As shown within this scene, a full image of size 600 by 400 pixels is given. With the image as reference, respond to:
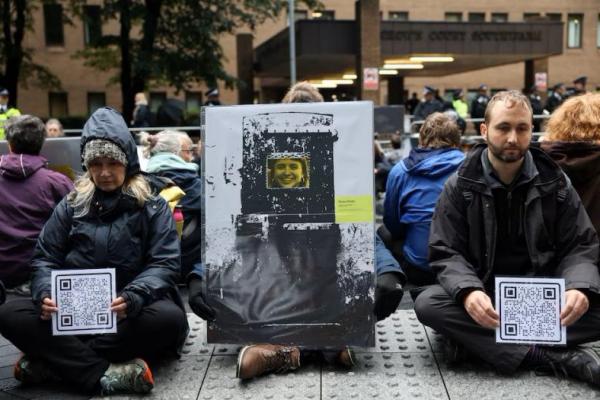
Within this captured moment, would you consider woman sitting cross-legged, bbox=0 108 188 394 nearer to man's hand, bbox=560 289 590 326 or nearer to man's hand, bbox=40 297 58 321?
man's hand, bbox=40 297 58 321

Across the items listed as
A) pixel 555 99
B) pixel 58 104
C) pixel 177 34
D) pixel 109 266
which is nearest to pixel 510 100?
pixel 109 266

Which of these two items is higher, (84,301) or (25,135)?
(25,135)

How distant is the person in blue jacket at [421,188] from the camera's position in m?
5.45

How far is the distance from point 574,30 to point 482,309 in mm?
46753

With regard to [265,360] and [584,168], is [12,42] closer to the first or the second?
[265,360]

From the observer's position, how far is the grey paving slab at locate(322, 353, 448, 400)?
388 cm

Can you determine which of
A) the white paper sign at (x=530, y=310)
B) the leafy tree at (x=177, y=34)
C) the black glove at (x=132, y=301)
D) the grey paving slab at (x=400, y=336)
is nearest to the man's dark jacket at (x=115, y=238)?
the black glove at (x=132, y=301)

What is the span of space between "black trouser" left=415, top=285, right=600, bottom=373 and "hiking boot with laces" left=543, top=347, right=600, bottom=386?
2.7 inches

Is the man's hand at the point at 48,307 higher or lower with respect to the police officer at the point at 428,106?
lower

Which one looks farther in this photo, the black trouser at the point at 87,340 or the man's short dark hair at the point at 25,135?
the man's short dark hair at the point at 25,135

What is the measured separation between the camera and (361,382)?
403cm

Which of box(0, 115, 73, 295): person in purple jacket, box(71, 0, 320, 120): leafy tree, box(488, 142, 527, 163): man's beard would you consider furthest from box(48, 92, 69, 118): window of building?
box(488, 142, 527, 163): man's beard

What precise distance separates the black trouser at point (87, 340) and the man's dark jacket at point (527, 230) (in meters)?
1.65

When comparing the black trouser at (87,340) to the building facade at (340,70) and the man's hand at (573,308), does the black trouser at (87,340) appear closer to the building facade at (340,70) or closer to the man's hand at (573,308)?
the man's hand at (573,308)
